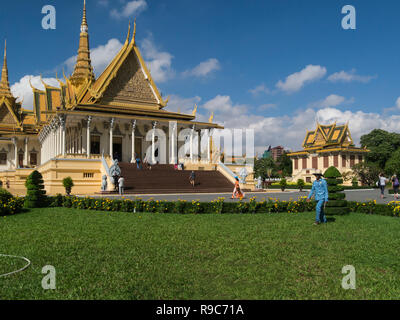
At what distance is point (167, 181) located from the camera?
25.2m

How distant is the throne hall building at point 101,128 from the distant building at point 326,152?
20395mm

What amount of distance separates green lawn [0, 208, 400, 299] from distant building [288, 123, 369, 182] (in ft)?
132

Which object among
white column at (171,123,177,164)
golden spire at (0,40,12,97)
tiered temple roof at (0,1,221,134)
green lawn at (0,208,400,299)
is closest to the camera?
green lawn at (0,208,400,299)

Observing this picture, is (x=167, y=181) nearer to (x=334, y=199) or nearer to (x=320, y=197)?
(x=334, y=199)

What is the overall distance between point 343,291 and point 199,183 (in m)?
22.3

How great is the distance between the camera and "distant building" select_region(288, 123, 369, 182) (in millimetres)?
46875

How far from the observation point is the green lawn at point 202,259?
4039 mm

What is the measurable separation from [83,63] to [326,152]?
3401 centimetres

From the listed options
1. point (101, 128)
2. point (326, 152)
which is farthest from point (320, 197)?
point (326, 152)

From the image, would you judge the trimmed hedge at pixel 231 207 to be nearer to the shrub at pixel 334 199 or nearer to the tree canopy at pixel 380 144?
the shrub at pixel 334 199

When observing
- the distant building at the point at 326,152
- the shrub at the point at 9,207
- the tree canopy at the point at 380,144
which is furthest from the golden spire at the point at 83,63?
the tree canopy at the point at 380,144

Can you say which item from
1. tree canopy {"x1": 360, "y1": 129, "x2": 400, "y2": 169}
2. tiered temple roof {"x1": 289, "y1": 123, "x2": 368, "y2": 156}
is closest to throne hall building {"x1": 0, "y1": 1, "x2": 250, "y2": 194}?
tiered temple roof {"x1": 289, "y1": 123, "x2": 368, "y2": 156}

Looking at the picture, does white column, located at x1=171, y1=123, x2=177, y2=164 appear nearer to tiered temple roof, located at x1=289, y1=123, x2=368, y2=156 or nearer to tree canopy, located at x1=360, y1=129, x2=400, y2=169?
tiered temple roof, located at x1=289, y1=123, x2=368, y2=156

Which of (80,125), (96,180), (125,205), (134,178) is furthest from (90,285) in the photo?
(80,125)
